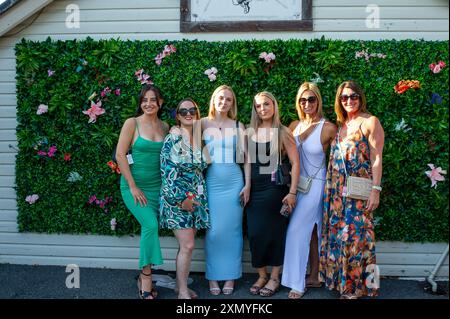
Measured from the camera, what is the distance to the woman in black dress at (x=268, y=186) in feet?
15.1

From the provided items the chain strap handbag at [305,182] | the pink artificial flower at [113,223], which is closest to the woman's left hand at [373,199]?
the chain strap handbag at [305,182]

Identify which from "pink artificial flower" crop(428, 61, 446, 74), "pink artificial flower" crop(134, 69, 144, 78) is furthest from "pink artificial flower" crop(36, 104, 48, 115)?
"pink artificial flower" crop(428, 61, 446, 74)

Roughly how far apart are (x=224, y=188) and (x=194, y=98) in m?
1.27

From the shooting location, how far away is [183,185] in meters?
4.50

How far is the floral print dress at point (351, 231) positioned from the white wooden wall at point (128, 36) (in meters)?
1.01

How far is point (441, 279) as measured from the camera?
5309mm

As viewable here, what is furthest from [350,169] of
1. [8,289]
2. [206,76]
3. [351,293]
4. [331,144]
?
[8,289]

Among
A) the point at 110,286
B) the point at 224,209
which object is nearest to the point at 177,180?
the point at 224,209

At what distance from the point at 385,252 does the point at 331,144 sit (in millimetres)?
1636

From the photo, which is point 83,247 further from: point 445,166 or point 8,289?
point 445,166

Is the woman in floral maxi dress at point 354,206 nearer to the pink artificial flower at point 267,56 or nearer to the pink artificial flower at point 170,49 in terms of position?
the pink artificial flower at point 267,56

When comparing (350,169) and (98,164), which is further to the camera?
(98,164)

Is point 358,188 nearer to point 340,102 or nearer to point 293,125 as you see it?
point 340,102

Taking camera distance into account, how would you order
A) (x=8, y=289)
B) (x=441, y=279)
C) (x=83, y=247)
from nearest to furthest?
1. (x=8, y=289)
2. (x=441, y=279)
3. (x=83, y=247)
